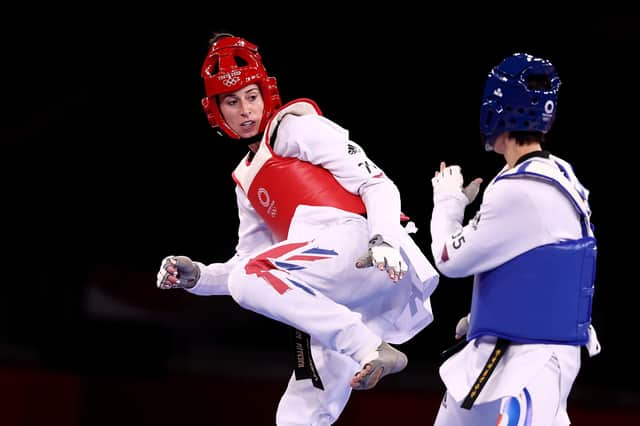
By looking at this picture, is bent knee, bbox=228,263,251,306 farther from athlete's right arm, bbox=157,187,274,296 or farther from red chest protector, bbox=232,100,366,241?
athlete's right arm, bbox=157,187,274,296

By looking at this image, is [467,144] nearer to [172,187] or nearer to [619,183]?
[619,183]

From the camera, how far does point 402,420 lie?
18.0 ft

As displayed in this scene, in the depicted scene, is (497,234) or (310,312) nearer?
(497,234)

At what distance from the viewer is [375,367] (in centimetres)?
343

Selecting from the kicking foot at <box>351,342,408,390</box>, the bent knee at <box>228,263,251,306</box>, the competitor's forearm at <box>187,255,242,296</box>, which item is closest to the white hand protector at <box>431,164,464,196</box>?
the kicking foot at <box>351,342,408,390</box>

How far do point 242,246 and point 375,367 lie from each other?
3.29 ft

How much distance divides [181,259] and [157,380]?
211cm

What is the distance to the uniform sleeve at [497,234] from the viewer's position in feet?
10.0

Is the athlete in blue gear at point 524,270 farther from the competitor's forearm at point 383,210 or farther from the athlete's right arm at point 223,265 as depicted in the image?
the athlete's right arm at point 223,265

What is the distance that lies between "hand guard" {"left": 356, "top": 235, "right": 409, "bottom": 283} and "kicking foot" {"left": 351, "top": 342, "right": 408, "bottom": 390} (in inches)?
10.4

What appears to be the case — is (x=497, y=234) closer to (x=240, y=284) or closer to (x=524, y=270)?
(x=524, y=270)

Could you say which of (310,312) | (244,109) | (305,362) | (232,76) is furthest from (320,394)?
(232,76)

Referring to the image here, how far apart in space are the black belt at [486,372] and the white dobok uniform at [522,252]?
0.01 meters

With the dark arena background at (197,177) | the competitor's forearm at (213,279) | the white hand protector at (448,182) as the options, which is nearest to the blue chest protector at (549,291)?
the white hand protector at (448,182)
